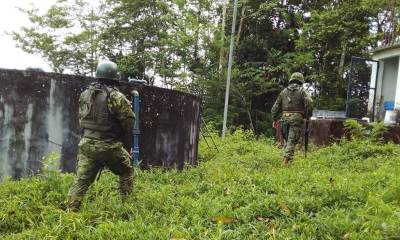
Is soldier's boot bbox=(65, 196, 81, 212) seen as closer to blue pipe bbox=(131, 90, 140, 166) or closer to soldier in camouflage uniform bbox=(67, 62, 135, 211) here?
soldier in camouflage uniform bbox=(67, 62, 135, 211)

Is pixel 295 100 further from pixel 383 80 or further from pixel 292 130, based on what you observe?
pixel 383 80

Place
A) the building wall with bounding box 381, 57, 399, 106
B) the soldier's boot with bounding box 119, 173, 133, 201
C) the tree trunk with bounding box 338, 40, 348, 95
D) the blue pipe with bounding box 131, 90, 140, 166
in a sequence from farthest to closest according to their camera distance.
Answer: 1. the tree trunk with bounding box 338, 40, 348, 95
2. the building wall with bounding box 381, 57, 399, 106
3. the blue pipe with bounding box 131, 90, 140, 166
4. the soldier's boot with bounding box 119, 173, 133, 201

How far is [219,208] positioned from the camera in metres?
4.57

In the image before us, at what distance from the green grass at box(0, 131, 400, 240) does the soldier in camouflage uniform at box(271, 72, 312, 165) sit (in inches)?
71.4

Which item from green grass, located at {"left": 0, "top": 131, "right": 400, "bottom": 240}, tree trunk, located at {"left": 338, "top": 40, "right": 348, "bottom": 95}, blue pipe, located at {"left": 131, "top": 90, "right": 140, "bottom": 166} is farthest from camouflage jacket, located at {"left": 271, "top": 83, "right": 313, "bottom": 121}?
tree trunk, located at {"left": 338, "top": 40, "right": 348, "bottom": 95}

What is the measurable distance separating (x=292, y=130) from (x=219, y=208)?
4.31 metres

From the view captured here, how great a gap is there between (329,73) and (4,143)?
17914mm

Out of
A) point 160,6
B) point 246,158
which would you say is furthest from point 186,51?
point 246,158

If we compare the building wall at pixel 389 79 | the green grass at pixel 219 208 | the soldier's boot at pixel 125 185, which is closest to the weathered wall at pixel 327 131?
the green grass at pixel 219 208

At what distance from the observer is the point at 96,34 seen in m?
26.4

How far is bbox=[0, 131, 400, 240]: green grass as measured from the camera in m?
3.89

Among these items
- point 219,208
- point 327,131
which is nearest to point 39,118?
point 219,208

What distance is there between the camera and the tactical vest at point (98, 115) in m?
4.89

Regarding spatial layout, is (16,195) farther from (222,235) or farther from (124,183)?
(222,235)
